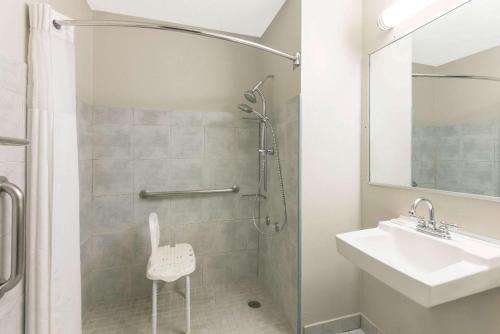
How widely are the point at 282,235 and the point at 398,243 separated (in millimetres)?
775

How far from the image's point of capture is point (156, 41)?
6.53 ft

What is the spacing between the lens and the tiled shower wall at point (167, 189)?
1.87 metres

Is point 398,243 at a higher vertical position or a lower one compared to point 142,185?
lower

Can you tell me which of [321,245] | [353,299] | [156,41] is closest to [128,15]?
[156,41]

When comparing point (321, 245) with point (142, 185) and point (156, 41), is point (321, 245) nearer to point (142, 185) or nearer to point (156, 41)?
point (142, 185)

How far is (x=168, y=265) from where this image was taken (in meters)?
1.54

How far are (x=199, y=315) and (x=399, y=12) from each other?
2415mm

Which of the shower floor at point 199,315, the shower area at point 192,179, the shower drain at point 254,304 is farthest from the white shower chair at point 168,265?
the shower drain at point 254,304

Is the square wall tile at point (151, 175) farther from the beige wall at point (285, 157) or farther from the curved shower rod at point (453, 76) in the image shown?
the curved shower rod at point (453, 76)

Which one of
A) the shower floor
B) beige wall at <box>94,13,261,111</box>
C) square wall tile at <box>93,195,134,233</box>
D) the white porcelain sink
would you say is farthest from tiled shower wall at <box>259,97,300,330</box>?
square wall tile at <box>93,195,134,233</box>

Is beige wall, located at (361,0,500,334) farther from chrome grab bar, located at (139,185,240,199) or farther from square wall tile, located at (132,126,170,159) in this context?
square wall tile, located at (132,126,170,159)

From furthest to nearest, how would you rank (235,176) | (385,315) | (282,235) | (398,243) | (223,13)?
(235,176) < (223,13) < (282,235) < (385,315) < (398,243)

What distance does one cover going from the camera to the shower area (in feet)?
5.55

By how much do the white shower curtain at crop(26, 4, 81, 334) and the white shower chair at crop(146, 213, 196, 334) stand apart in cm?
42
